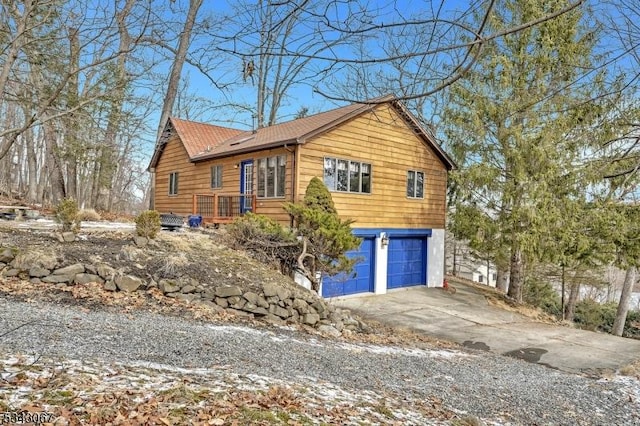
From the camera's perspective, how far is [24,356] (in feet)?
12.2

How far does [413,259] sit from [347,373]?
37.4 ft

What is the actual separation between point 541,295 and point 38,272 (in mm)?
21798

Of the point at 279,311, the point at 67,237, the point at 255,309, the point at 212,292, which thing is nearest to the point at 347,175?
the point at 279,311

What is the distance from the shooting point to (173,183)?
62.7ft

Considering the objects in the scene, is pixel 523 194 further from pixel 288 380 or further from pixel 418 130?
pixel 288 380

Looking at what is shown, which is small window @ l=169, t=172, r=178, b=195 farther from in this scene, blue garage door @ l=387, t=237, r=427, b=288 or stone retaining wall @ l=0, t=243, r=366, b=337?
stone retaining wall @ l=0, t=243, r=366, b=337

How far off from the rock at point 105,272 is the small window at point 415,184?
10.9 m

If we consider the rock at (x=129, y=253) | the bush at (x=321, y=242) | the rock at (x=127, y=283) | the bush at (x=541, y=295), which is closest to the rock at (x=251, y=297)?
the rock at (x=127, y=283)

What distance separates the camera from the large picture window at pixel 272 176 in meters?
13.6

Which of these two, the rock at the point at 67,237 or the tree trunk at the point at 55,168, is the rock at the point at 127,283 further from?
the tree trunk at the point at 55,168

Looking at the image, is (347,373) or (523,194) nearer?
(347,373)

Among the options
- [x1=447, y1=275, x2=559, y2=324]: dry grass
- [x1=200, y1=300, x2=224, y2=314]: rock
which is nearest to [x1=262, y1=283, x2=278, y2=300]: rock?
[x1=200, y1=300, x2=224, y2=314]: rock

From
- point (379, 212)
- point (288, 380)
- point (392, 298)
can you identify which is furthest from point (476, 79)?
point (288, 380)

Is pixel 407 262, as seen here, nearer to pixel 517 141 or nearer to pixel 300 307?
pixel 517 141
